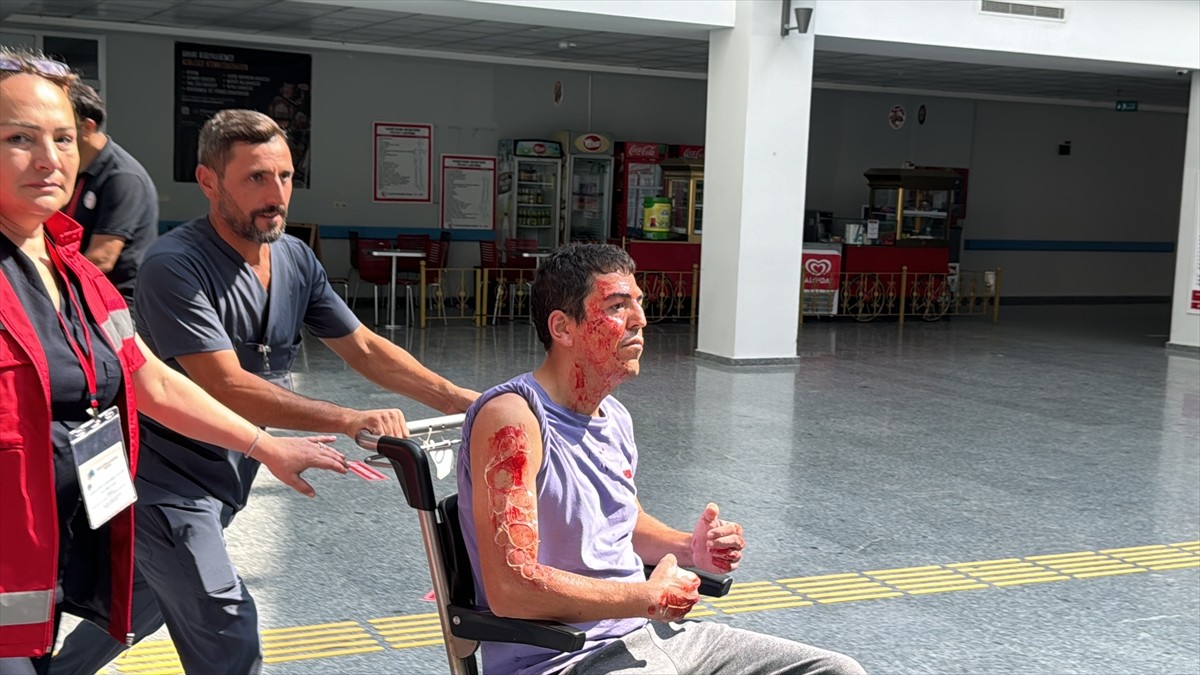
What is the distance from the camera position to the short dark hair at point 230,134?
2.82 m

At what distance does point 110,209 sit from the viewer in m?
4.05

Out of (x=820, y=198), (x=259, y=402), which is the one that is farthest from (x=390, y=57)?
(x=259, y=402)

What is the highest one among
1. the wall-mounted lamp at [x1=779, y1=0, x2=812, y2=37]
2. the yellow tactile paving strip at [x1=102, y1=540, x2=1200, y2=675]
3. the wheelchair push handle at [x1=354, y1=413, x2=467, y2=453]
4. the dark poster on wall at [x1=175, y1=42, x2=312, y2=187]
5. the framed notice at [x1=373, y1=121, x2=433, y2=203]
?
the wall-mounted lamp at [x1=779, y1=0, x2=812, y2=37]

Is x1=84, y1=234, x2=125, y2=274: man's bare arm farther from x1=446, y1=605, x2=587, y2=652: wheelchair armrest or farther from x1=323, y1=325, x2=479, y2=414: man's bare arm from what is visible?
x1=446, y1=605, x2=587, y2=652: wheelchair armrest

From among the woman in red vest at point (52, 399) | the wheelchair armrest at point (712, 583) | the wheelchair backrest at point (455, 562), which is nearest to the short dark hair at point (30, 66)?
the woman in red vest at point (52, 399)

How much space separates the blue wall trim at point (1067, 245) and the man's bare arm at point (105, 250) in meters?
16.6

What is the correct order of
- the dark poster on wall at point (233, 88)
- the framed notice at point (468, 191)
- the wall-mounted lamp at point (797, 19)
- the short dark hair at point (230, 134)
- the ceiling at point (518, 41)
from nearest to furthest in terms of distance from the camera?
the short dark hair at point (230, 134) → the wall-mounted lamp at point (797, 19) → the ceiling at point (518, 41) → the dark poster on wall at point (233, 88) → the framed notice at point (468, 191)

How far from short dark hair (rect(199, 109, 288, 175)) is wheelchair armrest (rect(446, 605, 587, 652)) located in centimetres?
121

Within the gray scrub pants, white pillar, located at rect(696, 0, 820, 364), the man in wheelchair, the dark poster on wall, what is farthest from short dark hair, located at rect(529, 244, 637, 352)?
the dark poster on wall

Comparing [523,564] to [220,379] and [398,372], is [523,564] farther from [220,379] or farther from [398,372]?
[398,372]

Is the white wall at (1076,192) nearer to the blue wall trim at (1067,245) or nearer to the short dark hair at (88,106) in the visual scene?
the blue wall trim at (1067,245)

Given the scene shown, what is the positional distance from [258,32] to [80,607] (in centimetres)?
1213

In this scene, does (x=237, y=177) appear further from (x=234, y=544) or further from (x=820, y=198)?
(x=820, y=198)

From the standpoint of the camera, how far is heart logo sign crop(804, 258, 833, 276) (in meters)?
14.7
